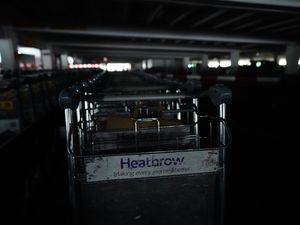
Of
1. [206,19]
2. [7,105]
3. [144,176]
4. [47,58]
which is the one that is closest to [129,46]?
[47,58]

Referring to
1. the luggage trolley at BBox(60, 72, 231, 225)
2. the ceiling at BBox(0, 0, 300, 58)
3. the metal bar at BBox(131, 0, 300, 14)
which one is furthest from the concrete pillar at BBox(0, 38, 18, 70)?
the luggage trolley at BBox(60, 72, 231, 225)

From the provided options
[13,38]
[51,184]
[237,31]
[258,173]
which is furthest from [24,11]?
[237,31]

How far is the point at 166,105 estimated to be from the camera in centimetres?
452

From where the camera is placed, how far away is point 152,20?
2395cm

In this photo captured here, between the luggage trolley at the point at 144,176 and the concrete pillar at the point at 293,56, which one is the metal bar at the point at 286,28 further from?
the luggage trolley at the point at 144,176

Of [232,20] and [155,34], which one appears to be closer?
[232,20]

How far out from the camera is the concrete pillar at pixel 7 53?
17812 millimetres

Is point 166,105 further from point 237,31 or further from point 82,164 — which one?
point 237,31

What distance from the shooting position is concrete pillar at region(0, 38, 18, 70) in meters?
17.8

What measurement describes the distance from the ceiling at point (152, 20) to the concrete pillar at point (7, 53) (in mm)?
1367

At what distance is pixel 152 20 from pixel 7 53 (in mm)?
12384

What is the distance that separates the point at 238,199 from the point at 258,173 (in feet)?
3.68

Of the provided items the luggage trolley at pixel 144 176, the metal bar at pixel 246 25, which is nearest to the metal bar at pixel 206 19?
the metal bar at pixel 246 25

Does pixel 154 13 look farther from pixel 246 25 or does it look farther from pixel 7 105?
pixel 7 105
